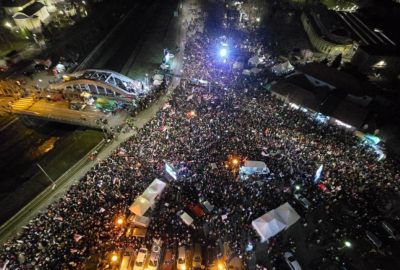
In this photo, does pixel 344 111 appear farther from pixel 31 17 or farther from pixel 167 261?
pixel 31 17

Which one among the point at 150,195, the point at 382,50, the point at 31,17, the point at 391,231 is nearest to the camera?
the point at 391,231

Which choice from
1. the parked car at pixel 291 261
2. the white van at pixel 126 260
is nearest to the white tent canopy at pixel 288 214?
the parked car at pixel 291 261

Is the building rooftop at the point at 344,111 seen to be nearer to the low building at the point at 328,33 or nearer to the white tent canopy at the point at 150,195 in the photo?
the low building at the point at 328,33

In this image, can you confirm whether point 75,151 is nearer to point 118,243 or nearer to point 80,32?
point 118,243

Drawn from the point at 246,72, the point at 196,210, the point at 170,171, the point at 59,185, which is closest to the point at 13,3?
the point at 59,185

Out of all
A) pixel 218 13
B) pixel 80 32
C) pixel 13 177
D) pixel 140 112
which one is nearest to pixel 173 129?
pixel 140 112

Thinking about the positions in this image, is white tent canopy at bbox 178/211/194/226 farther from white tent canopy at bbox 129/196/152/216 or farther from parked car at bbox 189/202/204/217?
white tent canopy at bbox 129/196/152/216
